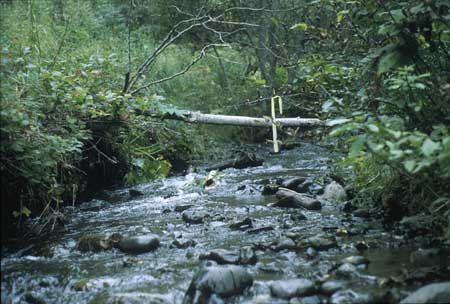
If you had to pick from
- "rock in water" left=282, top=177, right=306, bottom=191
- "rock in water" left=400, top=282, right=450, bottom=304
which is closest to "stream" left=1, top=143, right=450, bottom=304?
"rock in water" left=400, top=282, right=450, bottom=304

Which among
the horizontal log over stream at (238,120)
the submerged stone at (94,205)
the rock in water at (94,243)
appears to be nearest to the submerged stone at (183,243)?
the rock in water at (94,243)

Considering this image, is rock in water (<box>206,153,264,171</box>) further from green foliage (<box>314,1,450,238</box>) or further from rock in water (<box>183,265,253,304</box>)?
rock in water (<box>183,265,253,304</box>)

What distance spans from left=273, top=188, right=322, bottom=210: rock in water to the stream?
0.07m

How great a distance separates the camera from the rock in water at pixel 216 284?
9.12ft

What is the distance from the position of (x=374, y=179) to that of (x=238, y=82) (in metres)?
5.64

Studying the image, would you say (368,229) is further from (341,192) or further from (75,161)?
(75,161)

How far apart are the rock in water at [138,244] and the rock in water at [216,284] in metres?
0.78

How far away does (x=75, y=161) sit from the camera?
5.11m

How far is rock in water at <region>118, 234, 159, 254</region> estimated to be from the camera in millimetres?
3598

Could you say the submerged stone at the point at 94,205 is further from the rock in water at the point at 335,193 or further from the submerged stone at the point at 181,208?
the rock in water at the point at 335,193

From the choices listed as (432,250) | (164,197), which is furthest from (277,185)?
(432,250)

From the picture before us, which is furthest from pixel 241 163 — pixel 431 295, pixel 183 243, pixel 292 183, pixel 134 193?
pixel 431 295

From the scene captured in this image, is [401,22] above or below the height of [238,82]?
above

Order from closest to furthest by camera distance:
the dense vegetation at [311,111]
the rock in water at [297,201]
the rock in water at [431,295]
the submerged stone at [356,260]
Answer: the rock in water at [431,295], the submerged stone at [356,260], the dense vegetation at [311,111], the rock in water at [297,201]
